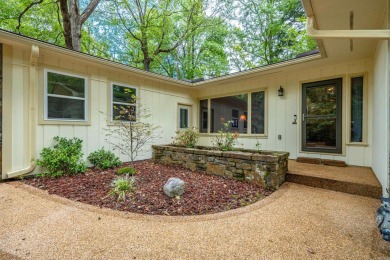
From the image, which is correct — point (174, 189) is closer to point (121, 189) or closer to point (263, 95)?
point (121, 189)

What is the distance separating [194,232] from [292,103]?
4798 mm

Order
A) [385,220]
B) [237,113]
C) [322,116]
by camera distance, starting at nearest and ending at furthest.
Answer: [385,220] < [322,116] < [237,113]

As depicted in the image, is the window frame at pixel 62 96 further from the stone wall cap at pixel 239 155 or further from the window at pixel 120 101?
the stone wall cap at pixel 239 155

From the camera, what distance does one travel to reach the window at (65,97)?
415cm

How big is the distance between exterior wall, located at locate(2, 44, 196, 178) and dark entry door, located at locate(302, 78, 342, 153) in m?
4.36

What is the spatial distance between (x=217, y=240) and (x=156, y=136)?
4.75m

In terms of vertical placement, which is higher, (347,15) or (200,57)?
(200,57)

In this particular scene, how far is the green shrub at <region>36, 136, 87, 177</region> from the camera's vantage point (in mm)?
3840

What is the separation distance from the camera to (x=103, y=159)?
15.7ft

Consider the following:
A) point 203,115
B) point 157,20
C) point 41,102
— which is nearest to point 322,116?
point 203,115

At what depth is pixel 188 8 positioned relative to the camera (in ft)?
34.6

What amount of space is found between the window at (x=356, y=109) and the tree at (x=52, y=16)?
948 cm

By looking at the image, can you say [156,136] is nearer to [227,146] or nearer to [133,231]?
[227,146]

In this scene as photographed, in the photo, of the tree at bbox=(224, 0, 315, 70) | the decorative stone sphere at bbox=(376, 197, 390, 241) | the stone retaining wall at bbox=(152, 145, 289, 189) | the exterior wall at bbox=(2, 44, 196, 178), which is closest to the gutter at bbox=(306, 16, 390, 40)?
the decorative stone sphere at bbox=(376, 197, 390, 241)
